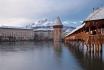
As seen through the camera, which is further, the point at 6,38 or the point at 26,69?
the point at 6,38

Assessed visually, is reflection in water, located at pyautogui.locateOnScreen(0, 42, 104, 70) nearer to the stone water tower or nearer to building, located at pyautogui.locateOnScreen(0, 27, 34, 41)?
the stone water tower

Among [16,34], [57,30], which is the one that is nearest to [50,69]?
[57,30]

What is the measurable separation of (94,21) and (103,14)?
3.72ft

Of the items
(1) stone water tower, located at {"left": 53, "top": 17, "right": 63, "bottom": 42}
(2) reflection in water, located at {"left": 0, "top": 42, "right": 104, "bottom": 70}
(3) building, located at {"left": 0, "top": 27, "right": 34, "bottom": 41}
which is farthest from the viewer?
(3) building, located at {"left": 0, "top": 27, "right": 34, "bottom": 41}

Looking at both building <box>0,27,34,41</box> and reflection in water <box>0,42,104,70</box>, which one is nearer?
reflection in water <box>0,42,104,70</box>

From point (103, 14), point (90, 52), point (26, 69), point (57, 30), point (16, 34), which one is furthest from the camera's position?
point (16, 34)

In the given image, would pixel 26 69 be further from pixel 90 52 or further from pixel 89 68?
pixel 90 52

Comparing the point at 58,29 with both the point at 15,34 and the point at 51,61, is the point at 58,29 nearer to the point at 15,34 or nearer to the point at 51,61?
the point at 15,34

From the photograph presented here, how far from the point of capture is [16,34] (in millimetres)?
143500

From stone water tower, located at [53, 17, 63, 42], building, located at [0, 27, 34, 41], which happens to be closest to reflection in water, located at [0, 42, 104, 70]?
stone water tower, located at [53, 17, 63, 42]

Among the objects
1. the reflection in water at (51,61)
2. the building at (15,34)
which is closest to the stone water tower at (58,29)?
the building at (15,34)

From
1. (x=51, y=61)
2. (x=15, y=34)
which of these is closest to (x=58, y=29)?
(x=15, y=34)

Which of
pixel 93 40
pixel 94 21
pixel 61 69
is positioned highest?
pixel 94 21

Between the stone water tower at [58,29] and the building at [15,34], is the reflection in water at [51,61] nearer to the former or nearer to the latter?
the stone water tower at [58,29]
